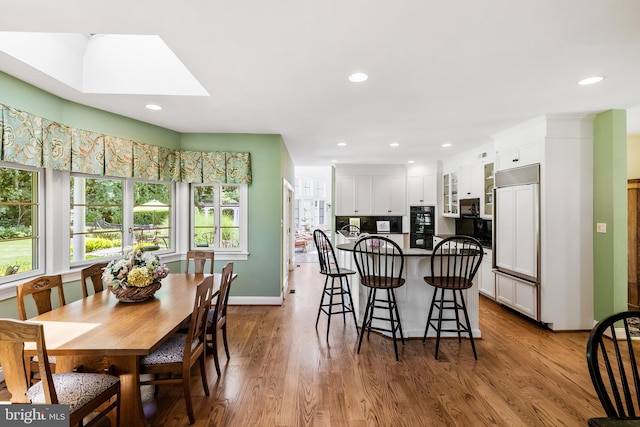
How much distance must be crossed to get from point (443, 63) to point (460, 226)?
441cm

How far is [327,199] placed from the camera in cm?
1265

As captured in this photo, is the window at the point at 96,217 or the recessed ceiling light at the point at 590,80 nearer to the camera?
the recessed ceiling light at the point at 590,80

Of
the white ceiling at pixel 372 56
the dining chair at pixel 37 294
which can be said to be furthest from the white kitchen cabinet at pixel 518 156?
the dining chair at pixel 37 294

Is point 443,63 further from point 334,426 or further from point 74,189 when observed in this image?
point 74,189

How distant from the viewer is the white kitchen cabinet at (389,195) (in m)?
6.99

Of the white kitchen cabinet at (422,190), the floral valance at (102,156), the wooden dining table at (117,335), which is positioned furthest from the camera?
the white kitchen cabinet at (422,190)

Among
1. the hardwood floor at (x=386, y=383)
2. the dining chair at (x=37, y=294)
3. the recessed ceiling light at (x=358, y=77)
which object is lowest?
the hardwood floor at (x=386, y=383)

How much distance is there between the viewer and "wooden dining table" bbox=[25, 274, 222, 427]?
1.58 m

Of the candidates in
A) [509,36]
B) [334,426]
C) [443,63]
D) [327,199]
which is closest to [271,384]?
[334,426]

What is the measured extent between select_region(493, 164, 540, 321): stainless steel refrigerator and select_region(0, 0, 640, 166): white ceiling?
78 cm

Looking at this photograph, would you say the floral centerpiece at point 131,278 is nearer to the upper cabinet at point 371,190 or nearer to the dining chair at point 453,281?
the dining chair at point 453,281

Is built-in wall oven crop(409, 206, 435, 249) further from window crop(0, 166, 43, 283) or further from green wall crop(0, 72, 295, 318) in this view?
window crop(0, 166, 43, 283)

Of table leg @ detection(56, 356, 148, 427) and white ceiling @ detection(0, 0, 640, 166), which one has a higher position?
white ceiling @ detection(0, 0, 640, 166)

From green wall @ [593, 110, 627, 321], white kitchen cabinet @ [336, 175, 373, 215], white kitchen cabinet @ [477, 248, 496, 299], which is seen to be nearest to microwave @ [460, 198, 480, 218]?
white kitchen cabinet @ [477, 248, 496, 299]
